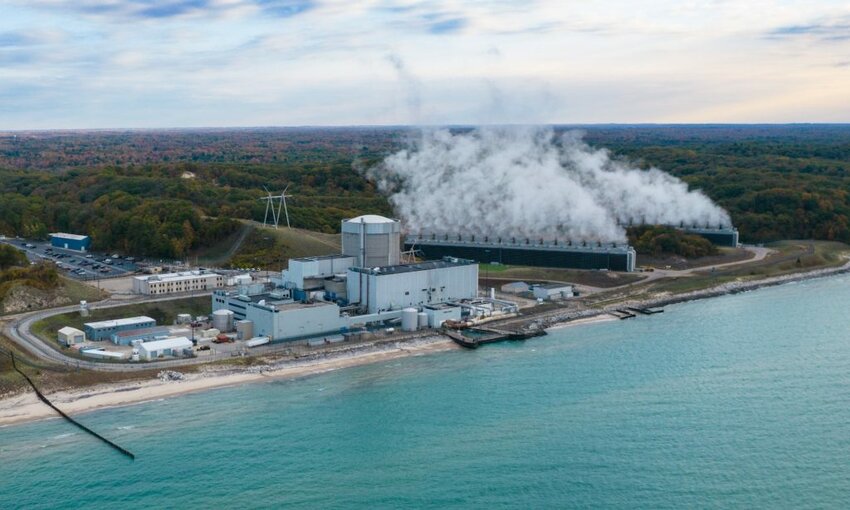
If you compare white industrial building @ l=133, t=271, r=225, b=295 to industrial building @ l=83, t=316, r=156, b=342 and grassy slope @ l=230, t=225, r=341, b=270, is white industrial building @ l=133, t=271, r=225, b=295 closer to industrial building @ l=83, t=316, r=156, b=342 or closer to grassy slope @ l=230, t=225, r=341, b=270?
industrial building @ l=83, t=316, r=156, b=342

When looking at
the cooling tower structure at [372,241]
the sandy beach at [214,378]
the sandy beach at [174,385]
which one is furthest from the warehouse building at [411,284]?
the sandy beach at [174,385]

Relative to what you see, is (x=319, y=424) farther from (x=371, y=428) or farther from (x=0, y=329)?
(x=0, y=329)

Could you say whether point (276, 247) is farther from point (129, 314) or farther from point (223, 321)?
point (223, 321)

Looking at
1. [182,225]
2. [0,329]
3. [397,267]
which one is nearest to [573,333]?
[397,267]

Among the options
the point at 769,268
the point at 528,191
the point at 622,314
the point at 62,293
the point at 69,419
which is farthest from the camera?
the point at 528,191

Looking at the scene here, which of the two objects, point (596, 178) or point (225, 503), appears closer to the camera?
point (225, 503)

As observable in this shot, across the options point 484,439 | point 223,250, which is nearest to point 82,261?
point 223,250
